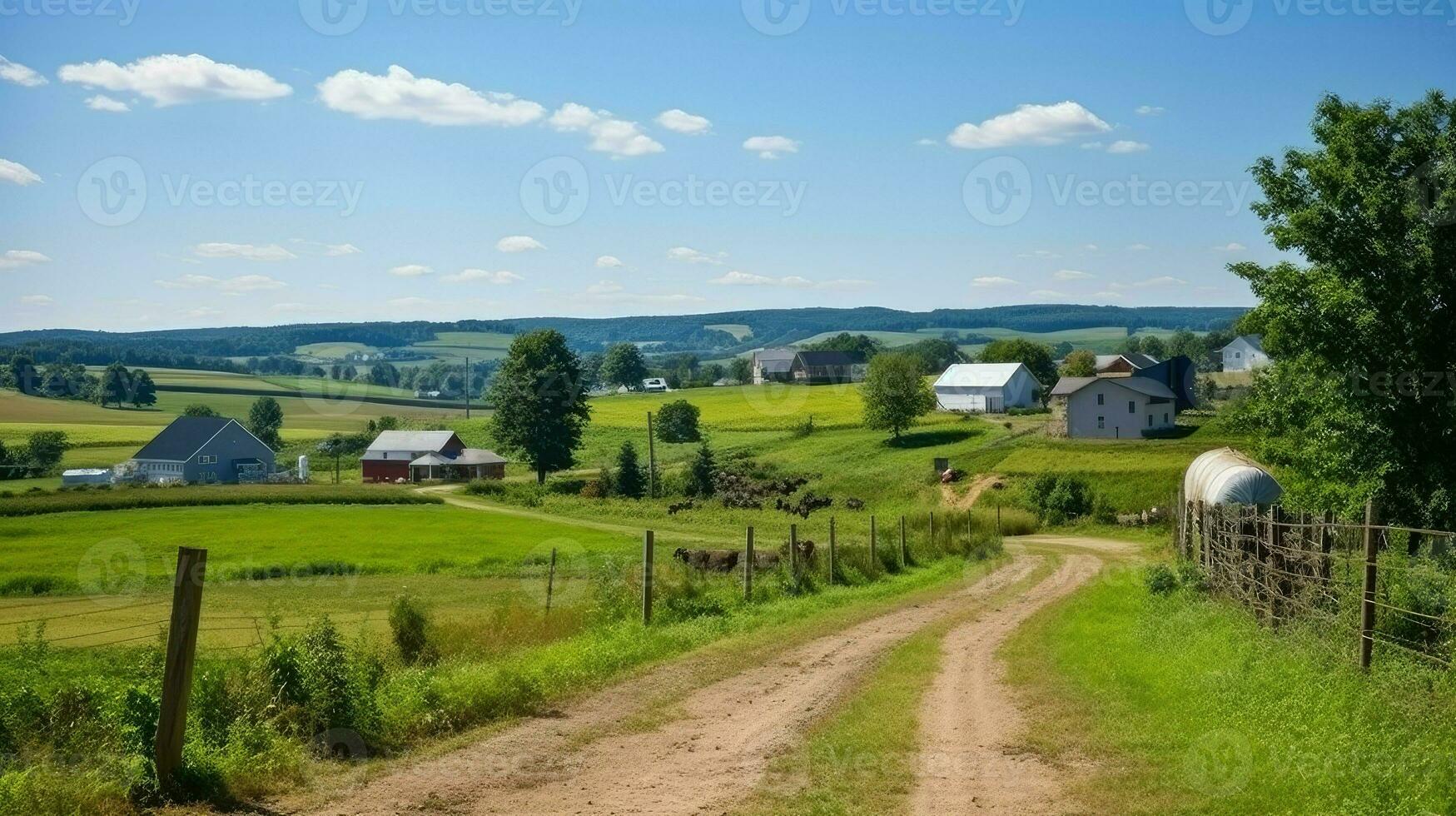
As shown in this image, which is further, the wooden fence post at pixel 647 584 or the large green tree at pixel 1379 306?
the large green tree at pixel 1379 306

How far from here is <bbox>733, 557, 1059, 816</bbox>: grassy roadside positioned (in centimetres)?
861

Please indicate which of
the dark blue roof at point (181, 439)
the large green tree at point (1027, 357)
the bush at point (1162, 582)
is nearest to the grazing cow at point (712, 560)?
the bush at point (1162, 582)

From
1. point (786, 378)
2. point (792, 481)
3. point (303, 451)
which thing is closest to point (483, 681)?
Answer: point (792, 481)

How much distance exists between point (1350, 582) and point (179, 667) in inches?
467

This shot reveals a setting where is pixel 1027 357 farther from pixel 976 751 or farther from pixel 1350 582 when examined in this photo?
pixel 976 751

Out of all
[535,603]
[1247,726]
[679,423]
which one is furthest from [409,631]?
[679,423]

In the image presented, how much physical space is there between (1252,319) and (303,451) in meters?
81.6

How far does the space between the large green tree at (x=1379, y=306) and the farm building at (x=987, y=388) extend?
72.3 meters

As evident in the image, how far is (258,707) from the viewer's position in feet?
33.5

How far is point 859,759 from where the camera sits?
9.89 m

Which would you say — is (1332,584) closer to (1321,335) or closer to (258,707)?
(258,707)

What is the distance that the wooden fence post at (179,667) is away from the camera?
845 centimetres

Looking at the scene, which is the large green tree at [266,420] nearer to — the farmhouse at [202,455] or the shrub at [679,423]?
the farmhouse at [202,455]

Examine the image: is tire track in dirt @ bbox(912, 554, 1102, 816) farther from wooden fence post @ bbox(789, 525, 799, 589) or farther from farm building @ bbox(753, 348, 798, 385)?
farm building @ bbox(753, 348, 798, 385)
